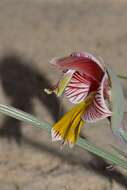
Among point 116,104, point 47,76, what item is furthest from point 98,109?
point 47,76

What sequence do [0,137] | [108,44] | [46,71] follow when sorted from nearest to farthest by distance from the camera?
[0,137] → [46,71] → [108,44]

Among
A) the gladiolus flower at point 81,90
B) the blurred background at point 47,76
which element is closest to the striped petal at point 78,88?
the gladiolus flower at point 81,90

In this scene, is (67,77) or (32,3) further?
(32,3)

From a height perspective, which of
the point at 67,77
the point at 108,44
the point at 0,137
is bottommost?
the point at 0,137

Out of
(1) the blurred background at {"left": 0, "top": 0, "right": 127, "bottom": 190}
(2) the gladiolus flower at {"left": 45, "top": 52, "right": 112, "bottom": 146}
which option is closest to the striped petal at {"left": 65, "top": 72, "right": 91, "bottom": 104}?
(2) the gladiolus flower at {"left": 45, "top": 52, "right": 112, "bottom": 146}

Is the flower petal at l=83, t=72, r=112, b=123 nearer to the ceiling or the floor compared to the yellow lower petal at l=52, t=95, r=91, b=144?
nearer to the ceiling

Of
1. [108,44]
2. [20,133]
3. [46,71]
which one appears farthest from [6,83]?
[108,44]

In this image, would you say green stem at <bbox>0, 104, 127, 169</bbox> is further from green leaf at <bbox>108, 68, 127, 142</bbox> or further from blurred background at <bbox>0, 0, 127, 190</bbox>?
blurred background at <bbox>0, 0, 127, 190</bbox>

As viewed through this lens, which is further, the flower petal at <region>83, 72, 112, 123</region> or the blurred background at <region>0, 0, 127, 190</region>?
the blurred background at <region>0, 0, 127, 190</region>

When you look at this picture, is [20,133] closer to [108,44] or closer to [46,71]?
[46,71]

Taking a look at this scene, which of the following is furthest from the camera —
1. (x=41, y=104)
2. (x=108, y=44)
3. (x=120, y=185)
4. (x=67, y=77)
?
(x=108, y=44)
